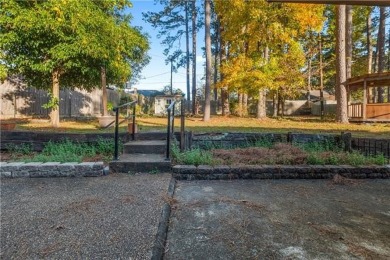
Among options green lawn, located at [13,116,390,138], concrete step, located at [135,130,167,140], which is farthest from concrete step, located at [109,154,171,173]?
green lawn, located at [13,116,390,138]

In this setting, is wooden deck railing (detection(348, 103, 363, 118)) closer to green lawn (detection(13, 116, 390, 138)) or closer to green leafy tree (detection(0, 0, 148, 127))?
green lawn (detection(13, 116, 390, 138))

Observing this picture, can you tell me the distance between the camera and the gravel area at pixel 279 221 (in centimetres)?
189

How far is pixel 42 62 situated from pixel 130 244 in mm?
6784

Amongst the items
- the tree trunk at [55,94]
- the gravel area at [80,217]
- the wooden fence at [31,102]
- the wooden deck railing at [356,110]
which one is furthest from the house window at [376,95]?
the gravel area at [80,217]

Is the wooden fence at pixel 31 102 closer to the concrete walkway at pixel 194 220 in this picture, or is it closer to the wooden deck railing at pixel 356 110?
the concrete walkway at pixel 194 220

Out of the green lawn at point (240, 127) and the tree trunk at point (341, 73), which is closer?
the green lawn at point (240, 127)

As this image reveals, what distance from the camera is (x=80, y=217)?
227 cm

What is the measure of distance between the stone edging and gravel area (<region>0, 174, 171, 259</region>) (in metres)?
0.52

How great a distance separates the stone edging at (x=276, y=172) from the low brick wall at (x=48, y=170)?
1.17 metres

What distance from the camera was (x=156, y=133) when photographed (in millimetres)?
5207

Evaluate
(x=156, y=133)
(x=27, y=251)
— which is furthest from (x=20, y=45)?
(x=27, y=251)

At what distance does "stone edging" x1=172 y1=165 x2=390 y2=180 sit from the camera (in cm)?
383

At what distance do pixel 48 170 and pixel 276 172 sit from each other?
3.22m

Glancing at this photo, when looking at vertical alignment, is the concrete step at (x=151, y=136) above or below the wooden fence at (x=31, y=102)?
below
